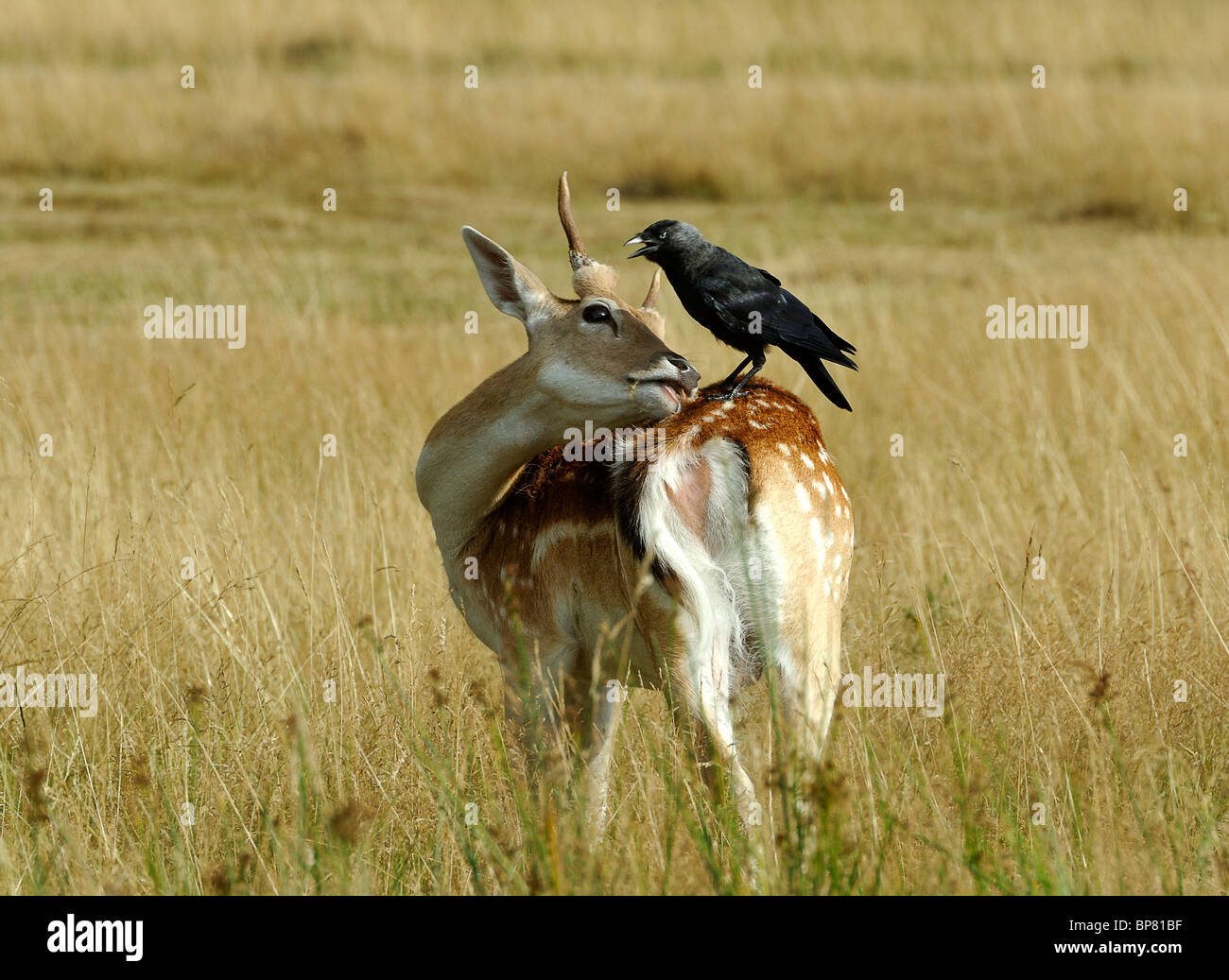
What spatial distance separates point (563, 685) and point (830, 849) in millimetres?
978

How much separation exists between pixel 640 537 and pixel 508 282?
34.8 inches

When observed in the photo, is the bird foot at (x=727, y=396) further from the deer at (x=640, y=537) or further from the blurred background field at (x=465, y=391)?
the blurred background field at (x=465, y=391)

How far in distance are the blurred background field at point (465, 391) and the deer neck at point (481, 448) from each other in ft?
1.01

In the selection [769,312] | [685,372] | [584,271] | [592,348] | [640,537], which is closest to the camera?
[640,537]

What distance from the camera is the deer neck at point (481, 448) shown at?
342cm

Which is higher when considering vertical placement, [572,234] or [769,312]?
[572,234]

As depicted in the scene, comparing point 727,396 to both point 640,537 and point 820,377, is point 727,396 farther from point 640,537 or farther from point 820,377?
point 640,537

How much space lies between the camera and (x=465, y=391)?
6.84 meters

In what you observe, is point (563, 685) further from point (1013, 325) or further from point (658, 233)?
point (1013, 325)

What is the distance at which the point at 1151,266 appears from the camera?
914 centimetres

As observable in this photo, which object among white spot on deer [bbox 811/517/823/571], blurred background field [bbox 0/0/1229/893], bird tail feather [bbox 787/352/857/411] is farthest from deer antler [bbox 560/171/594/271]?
blurred background field [bbox 0/0/1229/893]

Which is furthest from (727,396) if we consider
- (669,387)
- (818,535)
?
(818,535)

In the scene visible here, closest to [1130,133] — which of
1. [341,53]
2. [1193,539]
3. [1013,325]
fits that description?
[1013,325]

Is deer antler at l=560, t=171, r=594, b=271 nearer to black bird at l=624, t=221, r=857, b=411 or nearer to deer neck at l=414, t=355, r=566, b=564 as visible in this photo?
black bird at l=624, t=221, r=857, b=411
